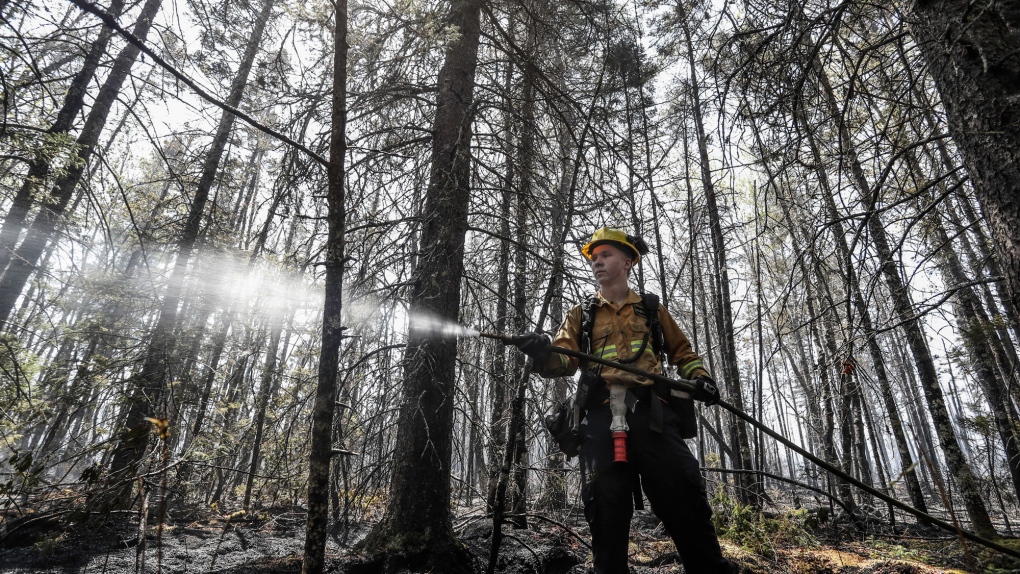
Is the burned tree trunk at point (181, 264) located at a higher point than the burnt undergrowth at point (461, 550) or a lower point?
higher

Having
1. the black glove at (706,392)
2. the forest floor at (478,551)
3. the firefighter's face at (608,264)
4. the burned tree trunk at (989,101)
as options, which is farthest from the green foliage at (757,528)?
the burned tree trunk at (989,101)

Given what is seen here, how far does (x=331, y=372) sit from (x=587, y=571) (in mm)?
3040

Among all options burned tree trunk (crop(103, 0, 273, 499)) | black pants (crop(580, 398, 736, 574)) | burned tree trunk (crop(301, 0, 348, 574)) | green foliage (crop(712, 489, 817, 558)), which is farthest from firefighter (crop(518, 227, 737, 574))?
burned tree trunk (crop(103, 0, 273, 499))

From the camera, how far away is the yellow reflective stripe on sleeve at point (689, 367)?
312 centimetres

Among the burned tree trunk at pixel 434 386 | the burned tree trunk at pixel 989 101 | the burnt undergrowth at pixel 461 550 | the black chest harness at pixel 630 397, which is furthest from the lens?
the burnt undergrowth at pixel 461 550

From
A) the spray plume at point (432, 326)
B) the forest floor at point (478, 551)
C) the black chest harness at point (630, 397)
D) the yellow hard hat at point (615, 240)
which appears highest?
the yellow hard hat at point (615, 240)

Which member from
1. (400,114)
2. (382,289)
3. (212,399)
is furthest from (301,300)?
(212,399)

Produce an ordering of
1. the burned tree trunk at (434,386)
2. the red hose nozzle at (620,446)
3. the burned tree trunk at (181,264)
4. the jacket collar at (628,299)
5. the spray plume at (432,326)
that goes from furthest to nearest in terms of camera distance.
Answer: the burned tree trunk at (181,264) < the spray plume at (432,326) < the burned tree trunk at (434,386) < the jacket collar at (628,299) < the red hose nozzle at (620,446)

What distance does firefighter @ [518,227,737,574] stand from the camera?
2.75 m

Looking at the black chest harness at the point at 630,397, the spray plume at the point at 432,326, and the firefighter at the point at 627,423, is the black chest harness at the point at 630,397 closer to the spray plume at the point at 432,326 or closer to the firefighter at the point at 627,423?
the firefighter at the point at 627,423

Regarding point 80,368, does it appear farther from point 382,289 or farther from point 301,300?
point 382,289

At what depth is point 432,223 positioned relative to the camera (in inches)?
169

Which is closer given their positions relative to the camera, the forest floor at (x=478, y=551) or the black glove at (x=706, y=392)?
the black glove at (x=706, y=392)

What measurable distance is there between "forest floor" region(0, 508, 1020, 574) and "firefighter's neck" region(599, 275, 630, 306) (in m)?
1.64
